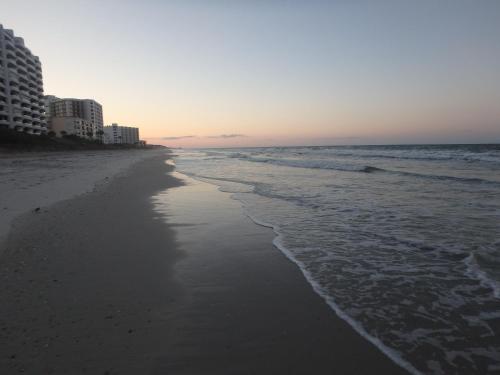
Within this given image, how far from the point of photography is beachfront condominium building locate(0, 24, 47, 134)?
71188mm

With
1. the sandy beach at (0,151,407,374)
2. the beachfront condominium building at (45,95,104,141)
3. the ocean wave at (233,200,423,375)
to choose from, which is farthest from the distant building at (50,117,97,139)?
the ocean wave at (233,200,423,375)

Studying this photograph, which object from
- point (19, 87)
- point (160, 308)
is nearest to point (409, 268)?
point (160, 308)

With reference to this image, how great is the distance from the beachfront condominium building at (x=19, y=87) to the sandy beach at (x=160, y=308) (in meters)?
76.2

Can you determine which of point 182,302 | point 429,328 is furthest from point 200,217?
point 429,328

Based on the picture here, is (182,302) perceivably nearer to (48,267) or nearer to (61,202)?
(48,267)

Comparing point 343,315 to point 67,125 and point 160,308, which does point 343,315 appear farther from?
point 67,125

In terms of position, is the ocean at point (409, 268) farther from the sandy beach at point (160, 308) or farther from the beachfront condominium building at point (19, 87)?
the beachfront condominium building at point (19, 87)

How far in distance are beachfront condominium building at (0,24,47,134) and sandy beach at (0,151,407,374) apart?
3001 inches

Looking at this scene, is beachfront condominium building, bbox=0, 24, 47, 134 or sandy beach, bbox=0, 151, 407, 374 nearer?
sandy beach, bbox=0, 151, 407, 374

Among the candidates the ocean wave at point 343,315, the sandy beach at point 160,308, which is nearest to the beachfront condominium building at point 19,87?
the sandy beach at point 160,308

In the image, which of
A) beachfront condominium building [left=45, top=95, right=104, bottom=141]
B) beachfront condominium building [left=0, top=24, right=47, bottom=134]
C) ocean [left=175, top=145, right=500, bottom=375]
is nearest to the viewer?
ocean [left=175, top=145, right=500, bottom=375]

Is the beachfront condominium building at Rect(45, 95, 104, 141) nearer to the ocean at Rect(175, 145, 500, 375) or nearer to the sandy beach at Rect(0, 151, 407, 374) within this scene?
the sandy beach at Rect(0, 151, 407, 374)

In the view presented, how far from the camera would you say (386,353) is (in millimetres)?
2713

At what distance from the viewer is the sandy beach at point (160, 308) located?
2.53 metres
